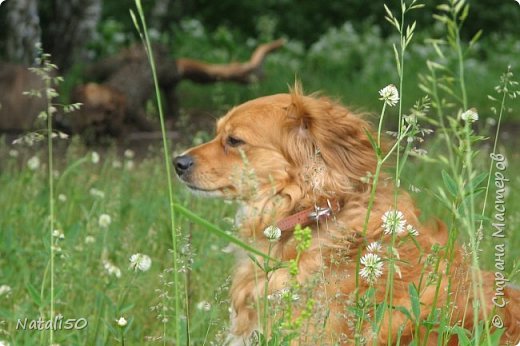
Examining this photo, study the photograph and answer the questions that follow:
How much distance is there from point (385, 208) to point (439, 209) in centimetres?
237

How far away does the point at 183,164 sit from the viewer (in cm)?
420

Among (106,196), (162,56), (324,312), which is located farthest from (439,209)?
(162,56)

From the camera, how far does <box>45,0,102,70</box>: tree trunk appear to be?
36.7 ft

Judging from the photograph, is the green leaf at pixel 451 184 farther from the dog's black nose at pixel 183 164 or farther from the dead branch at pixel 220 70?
the dead branch at pixel 220 70

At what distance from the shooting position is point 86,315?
3.96m

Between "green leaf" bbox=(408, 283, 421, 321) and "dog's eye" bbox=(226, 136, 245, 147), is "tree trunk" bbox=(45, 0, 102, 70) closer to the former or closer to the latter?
"dog's eye" bbox=(226, 136, 245, 147)

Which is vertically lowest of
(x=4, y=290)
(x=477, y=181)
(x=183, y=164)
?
(x=4, y=290)

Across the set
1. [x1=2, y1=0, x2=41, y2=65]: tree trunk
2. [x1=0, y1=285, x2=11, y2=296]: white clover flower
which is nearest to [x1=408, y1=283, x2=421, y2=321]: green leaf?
[x1=0, y1=285, x2=11, y2=296]: white clover flower

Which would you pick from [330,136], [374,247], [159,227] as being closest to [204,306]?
[374,247]

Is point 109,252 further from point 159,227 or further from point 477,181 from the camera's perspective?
point 477,181

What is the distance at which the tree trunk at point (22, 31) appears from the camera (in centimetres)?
986

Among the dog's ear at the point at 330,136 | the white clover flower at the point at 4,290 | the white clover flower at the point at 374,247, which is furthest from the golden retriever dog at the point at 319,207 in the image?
the white clover flower at the point at 4,290

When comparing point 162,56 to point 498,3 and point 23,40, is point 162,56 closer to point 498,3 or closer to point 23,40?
point 23,40

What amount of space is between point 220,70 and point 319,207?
24.1 feet
